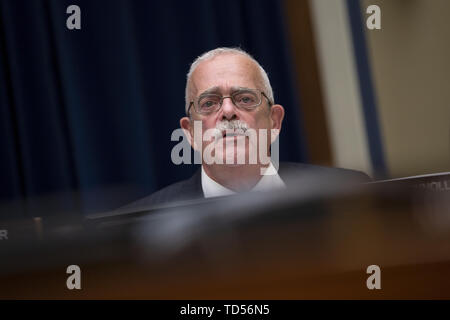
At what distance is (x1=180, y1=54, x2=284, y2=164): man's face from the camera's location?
2.74ft

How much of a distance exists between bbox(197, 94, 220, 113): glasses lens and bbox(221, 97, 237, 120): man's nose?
15mm

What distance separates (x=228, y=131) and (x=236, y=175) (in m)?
0.08

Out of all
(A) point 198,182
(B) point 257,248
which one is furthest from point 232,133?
(B) point 257,248

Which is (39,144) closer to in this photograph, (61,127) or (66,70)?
(61,127)

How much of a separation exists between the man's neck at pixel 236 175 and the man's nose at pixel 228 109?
107 millimetres

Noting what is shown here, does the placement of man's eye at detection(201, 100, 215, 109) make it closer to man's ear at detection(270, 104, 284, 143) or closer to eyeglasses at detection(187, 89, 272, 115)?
eyeglasses at detection(187, 89, 272, 115)

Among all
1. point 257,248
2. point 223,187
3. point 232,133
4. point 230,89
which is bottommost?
point 257,248

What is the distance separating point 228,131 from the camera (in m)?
0.81

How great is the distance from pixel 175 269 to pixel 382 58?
79cm

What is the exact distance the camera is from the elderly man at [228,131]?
2.59ft

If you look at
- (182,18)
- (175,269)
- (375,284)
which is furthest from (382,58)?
(175,269)

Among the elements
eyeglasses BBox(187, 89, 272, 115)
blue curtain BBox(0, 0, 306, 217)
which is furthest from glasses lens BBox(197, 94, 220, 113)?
blue curtain BBox(0, 0, 306, 217)

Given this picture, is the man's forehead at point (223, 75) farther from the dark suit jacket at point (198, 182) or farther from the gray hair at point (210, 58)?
the dark suit jacket at point (198, 182)

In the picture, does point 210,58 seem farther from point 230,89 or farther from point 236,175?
point 236,175
